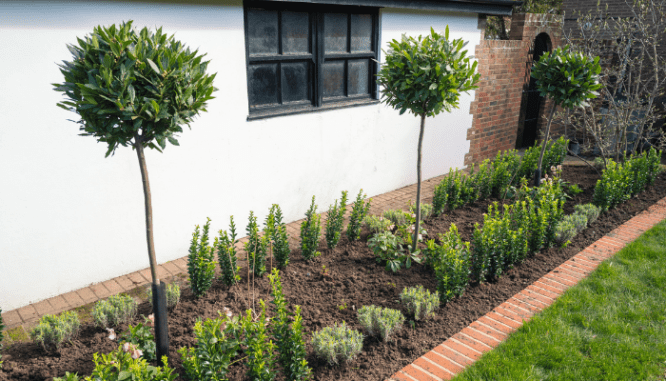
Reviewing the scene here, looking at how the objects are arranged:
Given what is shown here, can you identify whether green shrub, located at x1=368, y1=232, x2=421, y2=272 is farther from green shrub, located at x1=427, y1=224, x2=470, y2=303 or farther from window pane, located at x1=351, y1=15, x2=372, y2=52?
window pane, located at x1=351, y1=15, x2=372, y2=52

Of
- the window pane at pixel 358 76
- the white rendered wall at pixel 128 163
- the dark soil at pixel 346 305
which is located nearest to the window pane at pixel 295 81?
the white rendered wall at pixel 128 163

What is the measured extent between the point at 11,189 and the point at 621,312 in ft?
19.1

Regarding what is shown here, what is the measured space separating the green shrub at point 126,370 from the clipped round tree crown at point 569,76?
607cm

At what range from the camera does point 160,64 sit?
2930 mm

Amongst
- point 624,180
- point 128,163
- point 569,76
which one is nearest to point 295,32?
point 128,163

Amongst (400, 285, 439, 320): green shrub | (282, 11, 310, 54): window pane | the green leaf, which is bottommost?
(400, 285, 439, 320): green shrub

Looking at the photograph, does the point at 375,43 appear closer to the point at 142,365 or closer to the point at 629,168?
the point at 629,168

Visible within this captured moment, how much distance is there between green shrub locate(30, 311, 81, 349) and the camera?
12.1 feet

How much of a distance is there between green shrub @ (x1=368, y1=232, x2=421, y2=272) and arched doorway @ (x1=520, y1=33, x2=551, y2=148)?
6877mm

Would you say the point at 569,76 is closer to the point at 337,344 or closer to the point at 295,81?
the point at 295,81

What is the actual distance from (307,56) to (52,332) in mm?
4415

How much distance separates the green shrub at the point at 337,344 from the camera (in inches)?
141

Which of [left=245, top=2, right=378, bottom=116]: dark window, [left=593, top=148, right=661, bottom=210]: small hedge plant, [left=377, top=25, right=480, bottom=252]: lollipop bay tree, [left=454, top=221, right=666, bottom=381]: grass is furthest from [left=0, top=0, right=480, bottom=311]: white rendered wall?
[left=454, top=221, right=666, bottom=381]: grass

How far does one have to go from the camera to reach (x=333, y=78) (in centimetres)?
690
